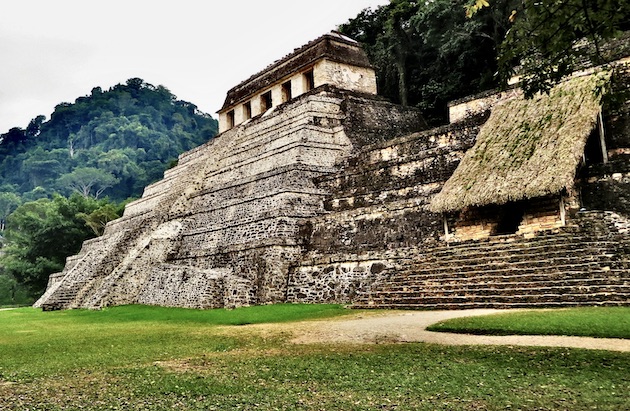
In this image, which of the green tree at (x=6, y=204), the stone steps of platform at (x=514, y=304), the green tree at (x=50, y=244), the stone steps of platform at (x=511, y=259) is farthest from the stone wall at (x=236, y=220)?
the green tree at (x=6, y=204)

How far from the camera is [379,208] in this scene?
43.5 ft

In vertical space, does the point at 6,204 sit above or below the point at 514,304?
above

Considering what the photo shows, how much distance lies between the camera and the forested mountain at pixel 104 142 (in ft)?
218

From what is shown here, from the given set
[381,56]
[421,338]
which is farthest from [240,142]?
[421,338]

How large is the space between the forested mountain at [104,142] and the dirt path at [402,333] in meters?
56.3

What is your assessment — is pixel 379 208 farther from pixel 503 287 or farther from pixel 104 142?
pixel 104 142

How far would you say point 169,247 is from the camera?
1703 cm

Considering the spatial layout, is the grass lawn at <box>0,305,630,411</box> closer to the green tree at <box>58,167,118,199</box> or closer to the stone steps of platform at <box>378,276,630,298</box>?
the stone steps of platform at <box>378,276,630,298</box>

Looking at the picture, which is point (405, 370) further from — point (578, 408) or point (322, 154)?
point (322, 154)

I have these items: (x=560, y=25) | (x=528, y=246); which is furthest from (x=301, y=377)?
(x=528, y=246)

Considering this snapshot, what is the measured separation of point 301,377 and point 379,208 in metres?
8.67

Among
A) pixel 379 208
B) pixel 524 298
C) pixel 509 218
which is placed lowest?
pixel 524 298

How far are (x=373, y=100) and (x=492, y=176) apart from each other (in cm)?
880

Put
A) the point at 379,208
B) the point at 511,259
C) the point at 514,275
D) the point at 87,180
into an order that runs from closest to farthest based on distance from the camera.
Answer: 1. the point at 514,275
2. the point at 511,259
3. the point at 379,208
4. the point at 87,180
